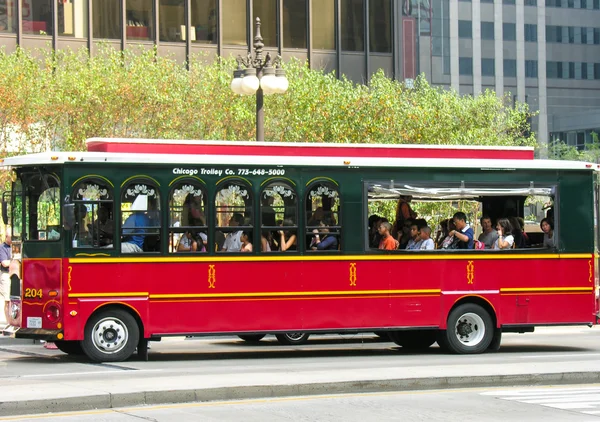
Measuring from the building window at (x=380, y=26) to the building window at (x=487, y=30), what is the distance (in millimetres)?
37337

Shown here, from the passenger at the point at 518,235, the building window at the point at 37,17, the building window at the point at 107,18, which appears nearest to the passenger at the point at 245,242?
the passenger at the point at 518,235

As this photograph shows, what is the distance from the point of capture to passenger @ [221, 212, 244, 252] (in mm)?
17094

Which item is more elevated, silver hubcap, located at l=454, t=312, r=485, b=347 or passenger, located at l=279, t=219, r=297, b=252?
passenger, located at l=279, t=219, r=297, b=252

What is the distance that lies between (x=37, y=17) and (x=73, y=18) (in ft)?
5.18

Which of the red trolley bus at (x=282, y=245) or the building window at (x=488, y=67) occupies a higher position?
the building window at (x=488, y=67)

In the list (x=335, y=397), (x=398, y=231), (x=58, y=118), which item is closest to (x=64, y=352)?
(x=398, y=231)

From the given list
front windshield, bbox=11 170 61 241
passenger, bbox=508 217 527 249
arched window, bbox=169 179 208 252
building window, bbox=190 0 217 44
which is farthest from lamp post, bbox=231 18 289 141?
building window, bbox=190 0 217 44

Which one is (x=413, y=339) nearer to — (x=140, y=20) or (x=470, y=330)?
(x=470, y=330)

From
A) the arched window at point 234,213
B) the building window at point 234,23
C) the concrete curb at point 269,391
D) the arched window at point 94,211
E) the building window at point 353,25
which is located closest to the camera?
the concrete curb at point 269,391

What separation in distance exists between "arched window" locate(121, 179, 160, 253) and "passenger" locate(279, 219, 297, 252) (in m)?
1.93

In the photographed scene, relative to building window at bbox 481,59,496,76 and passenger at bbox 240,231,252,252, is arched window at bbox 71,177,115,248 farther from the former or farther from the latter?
building window at bbox 481,59,496,76

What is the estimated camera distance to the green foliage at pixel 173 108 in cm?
3347

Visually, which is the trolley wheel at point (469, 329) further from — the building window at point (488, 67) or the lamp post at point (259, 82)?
the building window at point (488, 67)

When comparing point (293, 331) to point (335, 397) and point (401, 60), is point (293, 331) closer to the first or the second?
point (335, 397)
